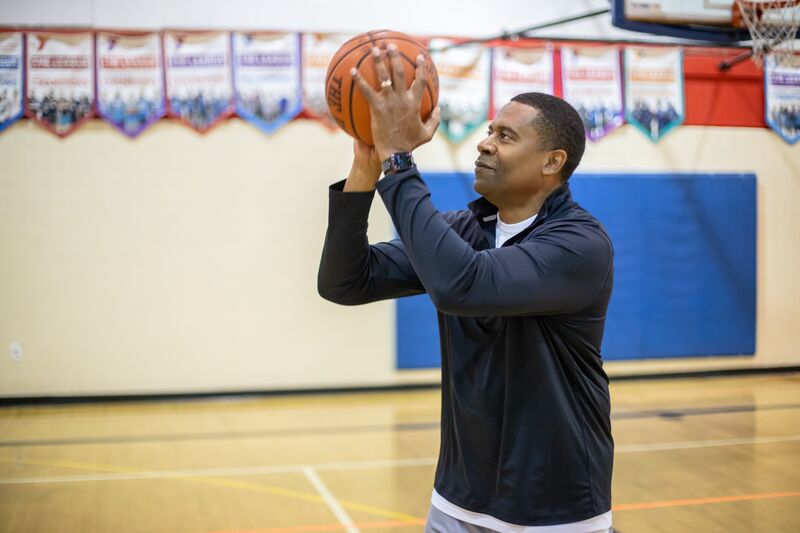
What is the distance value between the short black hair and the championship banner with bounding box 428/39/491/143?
6.09 m

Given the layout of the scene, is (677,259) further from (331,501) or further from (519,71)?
(331,501)

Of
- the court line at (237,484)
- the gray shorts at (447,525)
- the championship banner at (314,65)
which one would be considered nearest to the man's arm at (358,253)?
the gray shorts at (447,525)

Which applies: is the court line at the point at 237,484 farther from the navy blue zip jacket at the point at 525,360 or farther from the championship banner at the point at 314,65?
the championship banner at the point at 314,65

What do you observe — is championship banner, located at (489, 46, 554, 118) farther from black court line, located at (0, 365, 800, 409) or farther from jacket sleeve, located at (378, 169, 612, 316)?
jacket sleeve, located at (378, 169, 612, 316)

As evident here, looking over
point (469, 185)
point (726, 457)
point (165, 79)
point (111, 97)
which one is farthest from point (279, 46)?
point (726, 457)

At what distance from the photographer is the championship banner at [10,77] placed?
7.25 meters

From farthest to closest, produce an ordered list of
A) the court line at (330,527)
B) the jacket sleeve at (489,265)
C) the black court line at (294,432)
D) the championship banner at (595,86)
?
the championship banner at (595,86) → the black court line at (294,432) → the court line at (330,527) → the jacket sleeve at (489,265)

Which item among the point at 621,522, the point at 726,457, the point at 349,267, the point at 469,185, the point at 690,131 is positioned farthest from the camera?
the point at 690,131

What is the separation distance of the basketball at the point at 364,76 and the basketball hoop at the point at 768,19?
14.4 feet

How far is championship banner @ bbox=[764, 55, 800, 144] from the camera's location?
8.84m

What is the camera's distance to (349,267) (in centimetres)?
193

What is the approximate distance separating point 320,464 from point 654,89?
5.37 metres

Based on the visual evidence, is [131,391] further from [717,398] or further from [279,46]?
[717,398]

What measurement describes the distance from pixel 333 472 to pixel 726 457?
2650 millimetres
